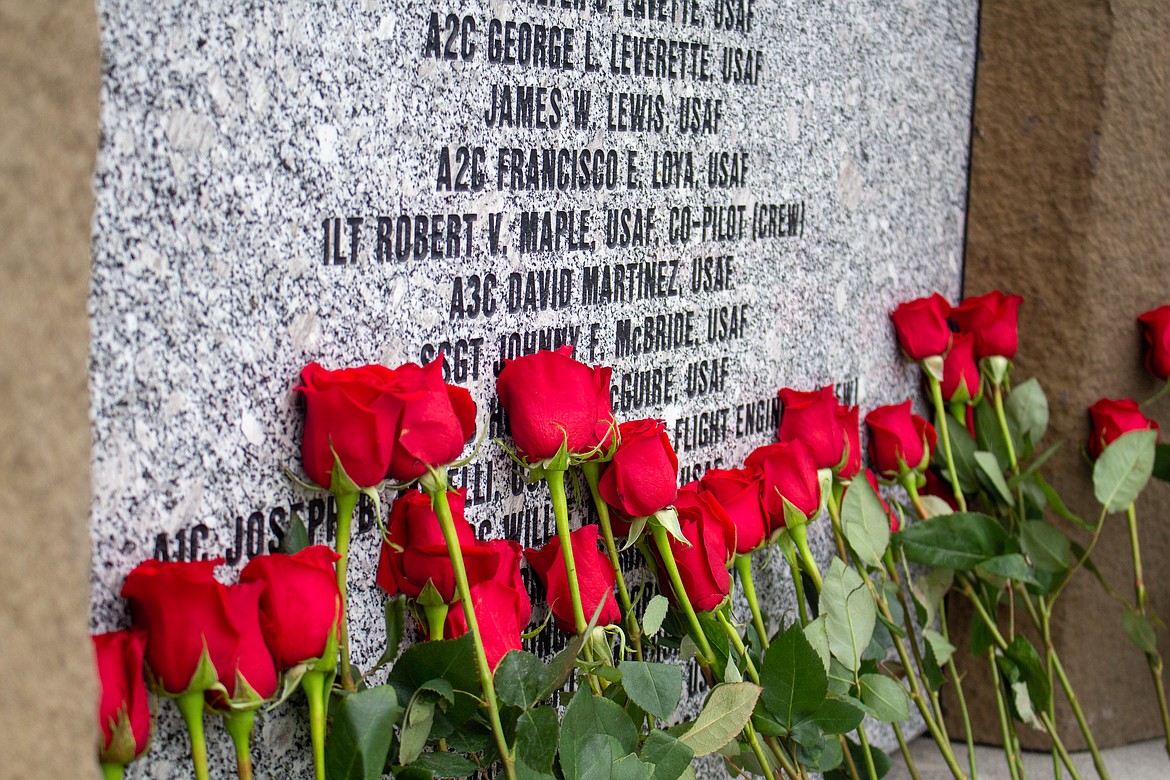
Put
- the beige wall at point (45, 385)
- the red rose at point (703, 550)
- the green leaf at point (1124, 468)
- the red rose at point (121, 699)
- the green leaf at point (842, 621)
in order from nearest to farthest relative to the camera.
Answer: the beige wall at point (45, 385), the red rose at point (121, 699), the red rose at point (703, 550), the green leaf at point (842, 621), the green leaf at point (1124, 468)

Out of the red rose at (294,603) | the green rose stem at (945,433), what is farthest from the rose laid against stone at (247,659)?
the green rose stem at (945,433)

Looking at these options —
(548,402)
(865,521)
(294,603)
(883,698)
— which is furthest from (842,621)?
(294,603)

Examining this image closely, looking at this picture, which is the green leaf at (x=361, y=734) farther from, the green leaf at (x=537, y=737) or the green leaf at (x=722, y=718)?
the green leaf at (x=722, y=718)

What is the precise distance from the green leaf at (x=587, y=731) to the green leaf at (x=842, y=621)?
Result: 370 mm

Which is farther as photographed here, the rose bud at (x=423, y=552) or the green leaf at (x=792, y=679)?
the green leaf at (x=792, y=679)

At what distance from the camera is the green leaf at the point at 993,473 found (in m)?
1.76

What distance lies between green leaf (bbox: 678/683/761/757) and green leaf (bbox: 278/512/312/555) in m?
0.39

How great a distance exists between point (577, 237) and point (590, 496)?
287mm

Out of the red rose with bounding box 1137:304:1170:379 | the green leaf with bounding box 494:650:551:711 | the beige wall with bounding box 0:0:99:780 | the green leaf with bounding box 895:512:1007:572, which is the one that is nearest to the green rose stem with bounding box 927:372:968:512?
the green leaf with bounding box 895:512:1007:572

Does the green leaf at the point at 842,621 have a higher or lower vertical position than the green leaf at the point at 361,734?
lower

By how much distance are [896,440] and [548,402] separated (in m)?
0.77

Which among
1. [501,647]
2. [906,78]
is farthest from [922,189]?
[501,647]

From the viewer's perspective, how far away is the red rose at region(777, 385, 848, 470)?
4.77 ft

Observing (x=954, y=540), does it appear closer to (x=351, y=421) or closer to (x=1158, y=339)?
(x=1158, y=339)
